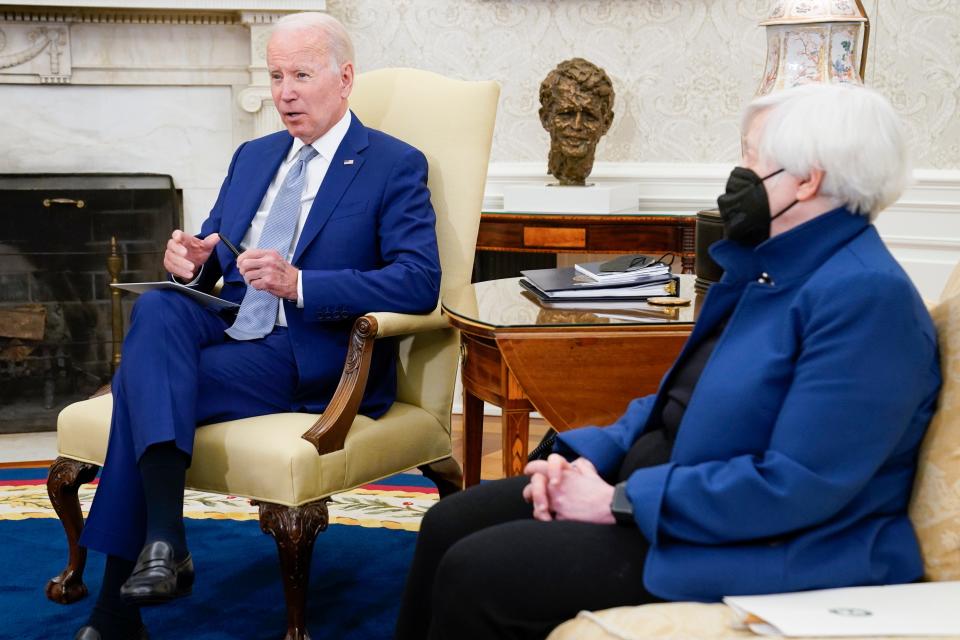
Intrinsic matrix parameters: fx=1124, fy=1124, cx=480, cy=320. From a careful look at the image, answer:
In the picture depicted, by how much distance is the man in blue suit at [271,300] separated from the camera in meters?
2.21

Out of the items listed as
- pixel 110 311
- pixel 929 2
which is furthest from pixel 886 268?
pixel 110 311

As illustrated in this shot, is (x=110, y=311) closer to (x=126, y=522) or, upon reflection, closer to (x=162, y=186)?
(x=162, y=186)

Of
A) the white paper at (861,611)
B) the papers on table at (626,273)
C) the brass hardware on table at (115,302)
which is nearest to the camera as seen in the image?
the white paper at (861,611)

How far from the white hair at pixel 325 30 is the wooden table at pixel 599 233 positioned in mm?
1371

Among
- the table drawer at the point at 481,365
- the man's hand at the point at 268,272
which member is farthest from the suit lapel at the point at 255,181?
the table drawer at the point at 481,365

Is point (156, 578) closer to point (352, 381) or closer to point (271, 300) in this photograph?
point (352, 381)

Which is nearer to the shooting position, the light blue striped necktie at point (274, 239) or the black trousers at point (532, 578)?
the black trousers at point (532, 578)

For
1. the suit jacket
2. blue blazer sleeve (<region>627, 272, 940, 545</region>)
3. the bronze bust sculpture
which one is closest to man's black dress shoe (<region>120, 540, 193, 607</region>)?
the suit jacket

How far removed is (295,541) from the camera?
2.24 meters

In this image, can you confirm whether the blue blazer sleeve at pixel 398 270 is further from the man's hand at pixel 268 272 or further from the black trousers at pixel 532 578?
the black trousers at pixel 532 578

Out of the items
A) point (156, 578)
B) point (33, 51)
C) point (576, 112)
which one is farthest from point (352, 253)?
point (33, 51)

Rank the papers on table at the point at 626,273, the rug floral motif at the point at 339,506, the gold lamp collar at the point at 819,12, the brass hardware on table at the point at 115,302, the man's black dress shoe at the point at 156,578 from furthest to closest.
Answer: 1. the brass hardware on table at the point at 115,302
2. the rug floral motif at the point at 339,506
3. the gold lamp collar at the point at 819,12
4. the papers on table at the point at 626,273
5. the man's black dress shoe at the point at 156,578

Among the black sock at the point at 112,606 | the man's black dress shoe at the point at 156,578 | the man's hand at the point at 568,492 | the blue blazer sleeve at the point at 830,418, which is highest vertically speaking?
the blue blazer sleeve at the point at 830,418

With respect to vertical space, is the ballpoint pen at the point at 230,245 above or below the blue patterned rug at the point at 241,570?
above
